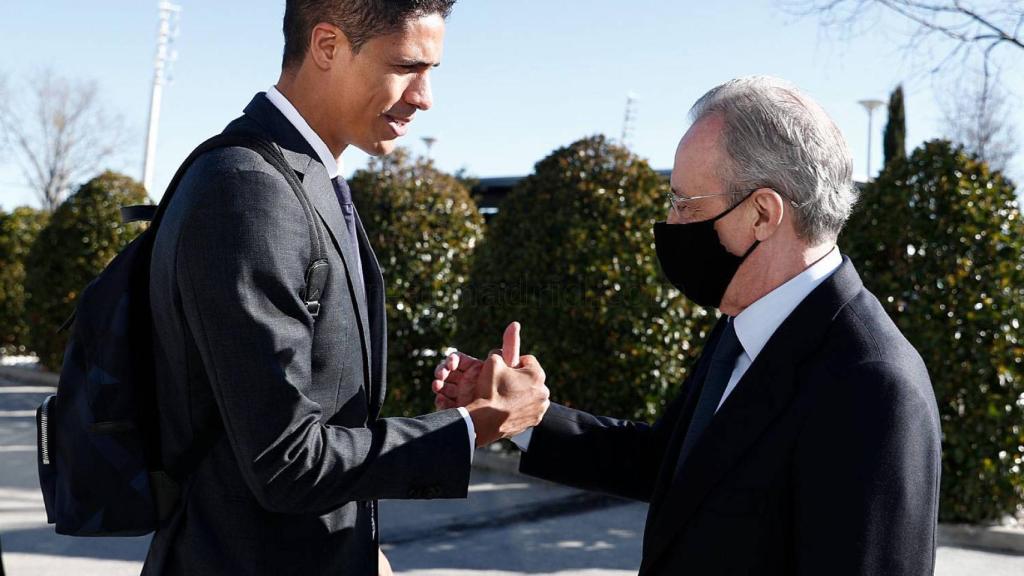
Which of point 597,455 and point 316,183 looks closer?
point 316,183

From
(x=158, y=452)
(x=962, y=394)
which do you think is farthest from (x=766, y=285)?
(x=962, y=394)

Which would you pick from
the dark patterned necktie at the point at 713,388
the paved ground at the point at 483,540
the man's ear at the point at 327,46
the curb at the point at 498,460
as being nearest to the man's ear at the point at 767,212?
the dark patterned necktie at the point at 713,388

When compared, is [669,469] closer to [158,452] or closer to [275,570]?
[275,570]

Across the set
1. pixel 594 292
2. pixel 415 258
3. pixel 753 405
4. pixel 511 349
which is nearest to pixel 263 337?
pixel 511 349

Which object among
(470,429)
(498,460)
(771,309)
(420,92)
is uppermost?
(420,92)

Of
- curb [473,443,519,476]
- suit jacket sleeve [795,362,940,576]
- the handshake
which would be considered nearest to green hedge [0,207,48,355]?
curb [473,443,519,476]

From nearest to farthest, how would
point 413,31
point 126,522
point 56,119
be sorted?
1. point 126,522
2. point 413,31
3. point 56,119

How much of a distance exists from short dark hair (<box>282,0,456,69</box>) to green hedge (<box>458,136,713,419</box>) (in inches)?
212

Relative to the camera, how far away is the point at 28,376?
1498 centimetres

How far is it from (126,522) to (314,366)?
510mm

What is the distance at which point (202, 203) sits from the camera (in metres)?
1.87

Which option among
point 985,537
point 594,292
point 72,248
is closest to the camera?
point 985,537

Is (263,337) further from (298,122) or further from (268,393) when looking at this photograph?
(298,122)

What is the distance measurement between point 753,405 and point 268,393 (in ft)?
3.35
